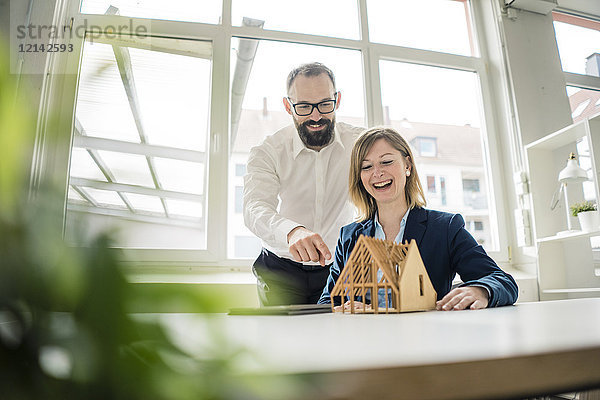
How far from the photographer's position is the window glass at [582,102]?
3.29m

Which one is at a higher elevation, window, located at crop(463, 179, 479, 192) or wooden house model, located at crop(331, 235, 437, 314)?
window, located at crop(463, 179, 479, 192)

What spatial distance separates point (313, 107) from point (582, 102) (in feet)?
8.61

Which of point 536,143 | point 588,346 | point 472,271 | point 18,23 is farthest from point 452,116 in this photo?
point 588,346

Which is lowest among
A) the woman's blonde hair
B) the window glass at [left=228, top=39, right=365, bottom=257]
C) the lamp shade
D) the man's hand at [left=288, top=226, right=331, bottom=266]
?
the man's hand at [left=288, top=226, right=331, bottom=266]

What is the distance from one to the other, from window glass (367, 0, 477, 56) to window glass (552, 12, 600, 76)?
2.34 feet

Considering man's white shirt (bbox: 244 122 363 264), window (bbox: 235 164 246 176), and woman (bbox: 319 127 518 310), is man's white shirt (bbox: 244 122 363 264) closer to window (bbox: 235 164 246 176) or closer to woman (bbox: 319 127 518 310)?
woman (bbox: 319 127 518 310)

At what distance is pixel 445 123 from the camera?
3.27 meters

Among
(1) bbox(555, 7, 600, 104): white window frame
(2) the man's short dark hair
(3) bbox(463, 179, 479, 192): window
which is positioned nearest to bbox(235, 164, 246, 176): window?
(2) the man's short dark hair

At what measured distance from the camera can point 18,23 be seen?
2.18 metres

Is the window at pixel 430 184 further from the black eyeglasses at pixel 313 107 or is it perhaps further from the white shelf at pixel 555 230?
the black eyeglasses at pixel 313 107

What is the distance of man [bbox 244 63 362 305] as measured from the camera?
6.10 ft

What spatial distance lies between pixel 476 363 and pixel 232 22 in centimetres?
304

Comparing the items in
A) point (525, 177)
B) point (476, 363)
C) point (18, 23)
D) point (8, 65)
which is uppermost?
point (18, 23)

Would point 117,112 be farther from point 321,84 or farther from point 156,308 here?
point 156,308
